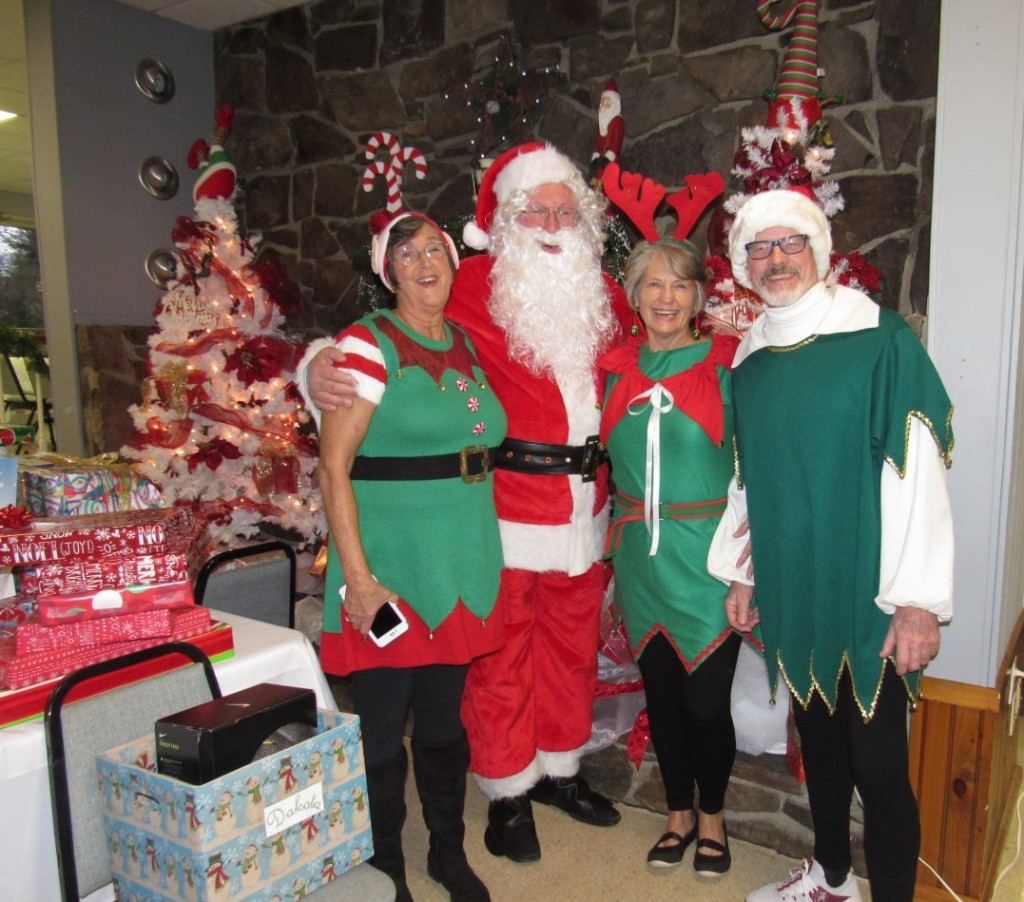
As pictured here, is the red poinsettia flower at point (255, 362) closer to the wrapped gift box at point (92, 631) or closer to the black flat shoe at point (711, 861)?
the wrapped gift box at point (92, 631)

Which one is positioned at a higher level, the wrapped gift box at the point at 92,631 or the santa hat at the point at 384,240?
the santa hat at the point at 384,240

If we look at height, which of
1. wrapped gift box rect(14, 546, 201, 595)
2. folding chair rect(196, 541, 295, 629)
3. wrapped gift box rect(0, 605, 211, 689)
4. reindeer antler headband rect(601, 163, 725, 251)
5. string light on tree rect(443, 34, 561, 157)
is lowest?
folding chair rect(196, 541, 295, 629)

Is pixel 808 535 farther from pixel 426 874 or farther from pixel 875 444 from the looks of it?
pixel 426 874

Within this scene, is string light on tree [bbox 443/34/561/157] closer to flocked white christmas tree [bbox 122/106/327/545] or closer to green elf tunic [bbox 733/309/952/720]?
flocked white christmas tree [bbox 122/106/327/545]

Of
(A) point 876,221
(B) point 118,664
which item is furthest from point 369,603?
(A) point 876,221

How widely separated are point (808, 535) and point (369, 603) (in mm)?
928

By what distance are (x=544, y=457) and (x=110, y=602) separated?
1111 millimetres

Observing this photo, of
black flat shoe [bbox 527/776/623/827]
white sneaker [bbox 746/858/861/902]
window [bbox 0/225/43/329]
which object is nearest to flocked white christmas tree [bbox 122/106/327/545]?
black flat shoe [bbox 527/776/623/827]

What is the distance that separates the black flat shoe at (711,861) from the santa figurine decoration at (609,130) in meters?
2.26

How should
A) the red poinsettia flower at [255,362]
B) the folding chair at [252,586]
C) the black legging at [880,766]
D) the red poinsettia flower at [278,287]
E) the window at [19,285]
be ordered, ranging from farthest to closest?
1. the window at [19,285]
2. the red poinsettia flower at [278,287]
3. the red poinsettia flower at [255,362]
4. the folding chair at [252,586]
5. the black legging at [880,766]

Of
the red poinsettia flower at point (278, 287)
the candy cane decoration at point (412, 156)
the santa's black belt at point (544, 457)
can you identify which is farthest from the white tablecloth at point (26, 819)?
the red poinsettia flower at point (278, 287)

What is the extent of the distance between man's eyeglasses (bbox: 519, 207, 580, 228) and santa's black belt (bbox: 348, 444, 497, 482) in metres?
0.76

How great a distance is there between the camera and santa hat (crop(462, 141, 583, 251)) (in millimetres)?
2314

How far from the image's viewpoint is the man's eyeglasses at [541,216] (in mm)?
2273
